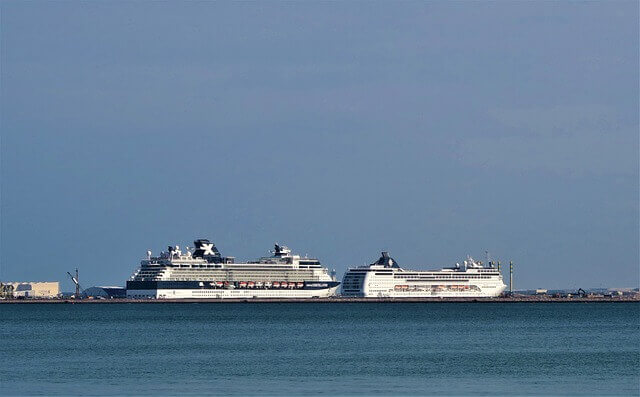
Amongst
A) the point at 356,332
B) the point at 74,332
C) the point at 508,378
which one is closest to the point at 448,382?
the point at 508,378

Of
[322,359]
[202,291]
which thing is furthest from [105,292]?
[322,359]

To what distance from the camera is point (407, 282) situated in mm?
143125

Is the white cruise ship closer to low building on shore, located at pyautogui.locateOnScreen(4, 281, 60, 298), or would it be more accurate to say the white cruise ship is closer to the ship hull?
the ship hull

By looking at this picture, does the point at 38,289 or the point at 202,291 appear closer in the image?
the point at 202,291

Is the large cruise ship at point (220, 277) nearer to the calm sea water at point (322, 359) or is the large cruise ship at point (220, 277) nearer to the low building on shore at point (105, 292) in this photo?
the low building on shore at point (105, 292)

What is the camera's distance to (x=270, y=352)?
51344 millimetres

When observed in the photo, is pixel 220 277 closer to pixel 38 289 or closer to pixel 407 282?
pixel 407 282

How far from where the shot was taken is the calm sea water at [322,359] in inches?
1462

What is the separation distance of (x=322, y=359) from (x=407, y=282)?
316 feet

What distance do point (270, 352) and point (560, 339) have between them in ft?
52.5

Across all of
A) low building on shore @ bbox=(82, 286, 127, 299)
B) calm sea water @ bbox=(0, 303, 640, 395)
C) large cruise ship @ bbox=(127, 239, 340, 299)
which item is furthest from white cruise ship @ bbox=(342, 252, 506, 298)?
calm sea water @ bbox=(0, 303, 640, 395)

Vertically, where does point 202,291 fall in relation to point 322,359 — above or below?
above

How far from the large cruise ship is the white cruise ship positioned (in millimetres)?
5010

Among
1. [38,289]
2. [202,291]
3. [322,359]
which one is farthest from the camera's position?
[38,289]
